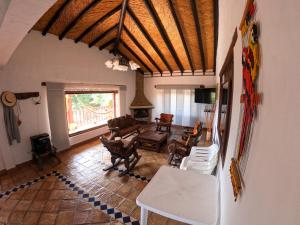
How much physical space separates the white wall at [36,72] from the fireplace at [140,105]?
2.67 metres

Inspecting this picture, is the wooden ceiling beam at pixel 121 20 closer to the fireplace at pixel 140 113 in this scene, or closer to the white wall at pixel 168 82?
the white wall at pixel 168 82

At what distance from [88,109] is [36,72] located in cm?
221

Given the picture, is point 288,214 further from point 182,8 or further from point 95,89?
point 95,89

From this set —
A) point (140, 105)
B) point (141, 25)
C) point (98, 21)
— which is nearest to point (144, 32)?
point (141, 25)

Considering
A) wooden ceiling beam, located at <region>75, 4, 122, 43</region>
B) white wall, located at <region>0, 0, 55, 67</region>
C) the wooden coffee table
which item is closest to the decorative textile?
white wall, located at <region>0, 0, 55, 67</region>

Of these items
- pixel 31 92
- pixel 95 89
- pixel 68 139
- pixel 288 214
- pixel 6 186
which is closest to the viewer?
pixel 288 214

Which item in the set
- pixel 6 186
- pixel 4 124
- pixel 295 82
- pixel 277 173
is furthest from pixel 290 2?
pixel 4 124

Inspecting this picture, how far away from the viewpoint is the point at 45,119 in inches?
149

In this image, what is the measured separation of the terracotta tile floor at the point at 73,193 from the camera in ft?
6.72

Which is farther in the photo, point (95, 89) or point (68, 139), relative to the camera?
point (95, 89)

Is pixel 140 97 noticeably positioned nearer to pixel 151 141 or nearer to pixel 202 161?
pixel 151 141

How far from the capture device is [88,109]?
18.0 ft

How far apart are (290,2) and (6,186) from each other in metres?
4.09

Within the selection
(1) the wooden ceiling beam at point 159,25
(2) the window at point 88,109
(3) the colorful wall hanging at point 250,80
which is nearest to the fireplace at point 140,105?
(2) the window at point 88,109
